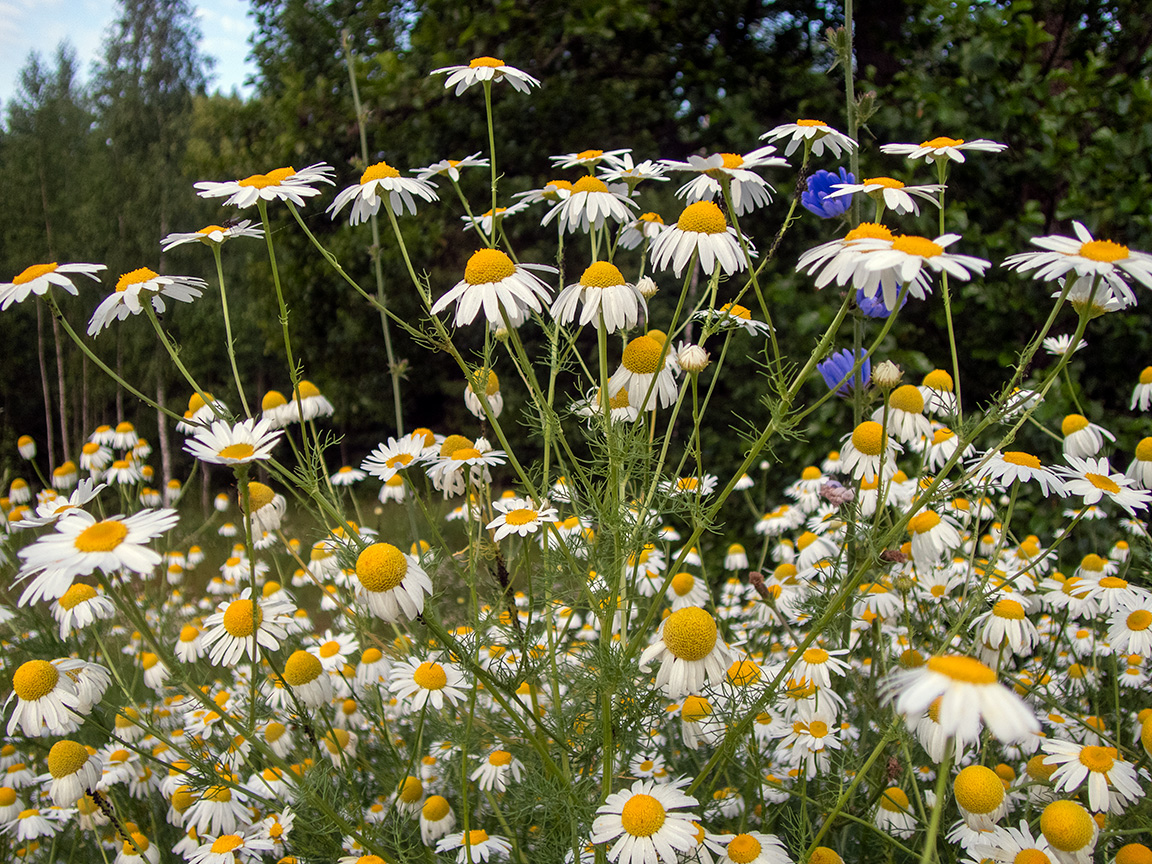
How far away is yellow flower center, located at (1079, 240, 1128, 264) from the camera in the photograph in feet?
3.01

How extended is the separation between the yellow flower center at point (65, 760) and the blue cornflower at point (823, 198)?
1.97 m

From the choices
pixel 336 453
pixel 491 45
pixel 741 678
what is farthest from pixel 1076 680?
pixel 336 453

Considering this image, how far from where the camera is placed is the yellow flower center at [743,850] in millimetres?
1129

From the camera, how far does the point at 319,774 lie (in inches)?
54.5

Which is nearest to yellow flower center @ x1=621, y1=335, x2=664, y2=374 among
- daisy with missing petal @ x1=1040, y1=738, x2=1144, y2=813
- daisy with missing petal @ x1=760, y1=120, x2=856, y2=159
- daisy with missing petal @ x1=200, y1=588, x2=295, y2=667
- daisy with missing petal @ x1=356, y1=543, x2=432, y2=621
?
daisy with missing petal @ x1=760, y1=120, x2=856, y2=159

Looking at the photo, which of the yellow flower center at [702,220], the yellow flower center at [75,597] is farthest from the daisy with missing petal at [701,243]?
the yellow flower center at [75,597]

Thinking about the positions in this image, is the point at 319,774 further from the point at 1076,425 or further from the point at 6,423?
the point at 6,423

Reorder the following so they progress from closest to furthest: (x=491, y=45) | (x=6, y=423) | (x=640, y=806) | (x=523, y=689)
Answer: (x=640, y=806) < (x=523, y=689) < (x=491, y=45) < (x=6, y=423)

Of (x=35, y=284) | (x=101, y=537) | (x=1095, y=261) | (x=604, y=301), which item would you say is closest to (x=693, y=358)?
(x=604, y=301)

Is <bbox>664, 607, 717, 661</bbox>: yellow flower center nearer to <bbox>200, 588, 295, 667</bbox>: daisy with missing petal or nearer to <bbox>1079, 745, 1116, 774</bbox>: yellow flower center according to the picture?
<bbox>1079, 745, 1116, 774</bbox>: yellow flower center

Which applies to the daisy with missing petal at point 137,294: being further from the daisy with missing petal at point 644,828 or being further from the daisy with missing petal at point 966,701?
the daisy with missing petal at point 966,701

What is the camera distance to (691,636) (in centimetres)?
110

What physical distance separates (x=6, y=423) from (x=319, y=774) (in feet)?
30.3

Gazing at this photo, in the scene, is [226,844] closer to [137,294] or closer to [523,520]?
[523,520]
